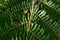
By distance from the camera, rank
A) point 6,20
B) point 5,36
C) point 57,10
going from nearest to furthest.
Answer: point 5,36
point 6,20
point 57,10

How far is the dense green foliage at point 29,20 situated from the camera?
34.4 inches

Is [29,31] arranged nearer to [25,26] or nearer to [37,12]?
[25,26]

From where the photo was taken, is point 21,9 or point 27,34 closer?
point 27,34

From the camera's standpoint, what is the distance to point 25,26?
911 millimetres

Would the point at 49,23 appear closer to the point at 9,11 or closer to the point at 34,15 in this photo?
the point at 34,15

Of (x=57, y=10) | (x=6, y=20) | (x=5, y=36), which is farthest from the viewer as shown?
(x=57, y=10)

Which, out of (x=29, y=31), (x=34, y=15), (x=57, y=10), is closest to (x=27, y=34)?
(x=29, y=31)

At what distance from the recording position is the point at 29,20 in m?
0.94

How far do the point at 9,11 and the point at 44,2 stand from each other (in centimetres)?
23

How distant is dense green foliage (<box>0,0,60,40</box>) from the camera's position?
87 cm

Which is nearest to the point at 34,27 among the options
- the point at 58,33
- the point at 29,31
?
the point at 29,31

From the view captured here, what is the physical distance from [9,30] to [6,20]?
0.10 m

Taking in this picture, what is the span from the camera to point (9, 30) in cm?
86

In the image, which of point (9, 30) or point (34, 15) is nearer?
point (9, 30)
